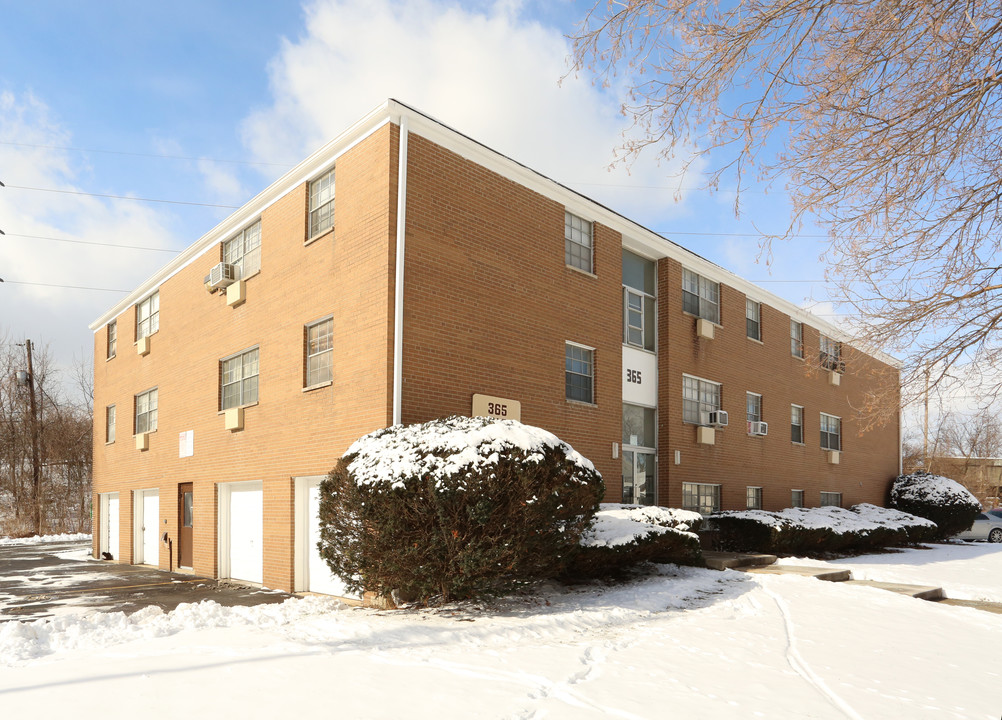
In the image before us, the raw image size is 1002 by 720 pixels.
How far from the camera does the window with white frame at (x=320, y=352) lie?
14.2 meters

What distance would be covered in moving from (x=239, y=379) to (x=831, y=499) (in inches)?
796

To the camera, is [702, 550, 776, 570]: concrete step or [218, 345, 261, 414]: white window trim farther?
[218, 345, 261, 414]: white window trim

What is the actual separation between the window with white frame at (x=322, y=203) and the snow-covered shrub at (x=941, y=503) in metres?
24.1

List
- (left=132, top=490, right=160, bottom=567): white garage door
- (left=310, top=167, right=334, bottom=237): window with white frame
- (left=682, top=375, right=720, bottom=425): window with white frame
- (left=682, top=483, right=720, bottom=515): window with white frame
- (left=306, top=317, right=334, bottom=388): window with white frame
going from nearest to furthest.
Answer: (left=306, top=317, right=334, bottom=388): window with white frame
(left=310, top=167, right=334, bottom=237): window with white frame
(left=682, top=483, right=720, bottom=515): window with white frame
(left=682, top=375, right=720, bottom=425): window with white frame
(left=132, top=490, right=160, bottom=567): white garage door

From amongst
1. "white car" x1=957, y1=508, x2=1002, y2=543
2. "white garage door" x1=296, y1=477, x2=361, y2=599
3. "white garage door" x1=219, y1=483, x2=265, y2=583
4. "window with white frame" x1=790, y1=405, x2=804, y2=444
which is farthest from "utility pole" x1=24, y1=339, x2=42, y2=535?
"white car" x1=957, y1=508, x2=1002, y2=543

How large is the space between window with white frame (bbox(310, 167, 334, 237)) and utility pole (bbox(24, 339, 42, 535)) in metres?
29.2

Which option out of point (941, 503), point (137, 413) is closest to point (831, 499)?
point (941, 503)

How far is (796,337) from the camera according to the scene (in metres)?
25.5

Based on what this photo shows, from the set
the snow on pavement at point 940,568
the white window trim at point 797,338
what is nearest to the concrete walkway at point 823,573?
the snow on pavement at point 940,568

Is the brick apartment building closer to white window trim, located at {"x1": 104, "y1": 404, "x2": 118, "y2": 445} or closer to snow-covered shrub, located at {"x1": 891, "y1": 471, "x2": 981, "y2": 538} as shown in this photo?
white window trim, located at {"x1": 104, "y1": 404, "x2": 118, "y2": 445}

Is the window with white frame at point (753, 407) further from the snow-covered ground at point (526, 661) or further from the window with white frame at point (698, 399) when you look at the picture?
the snow-covered ground at point (526, 661)

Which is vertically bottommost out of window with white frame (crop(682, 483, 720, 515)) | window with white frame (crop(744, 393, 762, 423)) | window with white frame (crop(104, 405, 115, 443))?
window with white frame (crop(682, 483, 720, 515))

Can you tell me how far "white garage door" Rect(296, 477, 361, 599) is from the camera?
14.3m

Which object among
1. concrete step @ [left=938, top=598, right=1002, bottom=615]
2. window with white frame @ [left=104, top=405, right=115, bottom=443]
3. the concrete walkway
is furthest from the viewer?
window with white frame @ [left=104, top=405, right=115, bottom=443]
